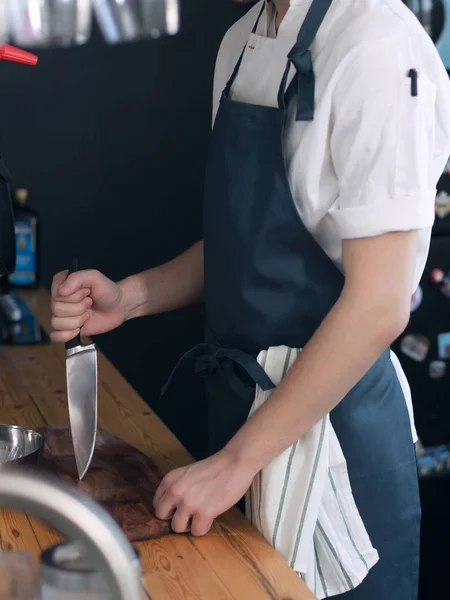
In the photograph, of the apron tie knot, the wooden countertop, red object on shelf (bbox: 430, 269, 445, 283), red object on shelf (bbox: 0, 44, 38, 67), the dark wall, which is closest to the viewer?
the wooden countertop

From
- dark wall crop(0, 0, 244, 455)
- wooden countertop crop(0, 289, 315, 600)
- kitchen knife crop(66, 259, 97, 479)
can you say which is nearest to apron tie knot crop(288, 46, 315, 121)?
kitchen knife crop(66, 259, 97, 479)

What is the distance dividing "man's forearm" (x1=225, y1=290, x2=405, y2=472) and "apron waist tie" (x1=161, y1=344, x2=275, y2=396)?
4.3 inches

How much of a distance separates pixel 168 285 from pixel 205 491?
52 centimetres

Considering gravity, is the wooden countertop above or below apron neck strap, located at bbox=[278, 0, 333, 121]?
below

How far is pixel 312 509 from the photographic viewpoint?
123cm

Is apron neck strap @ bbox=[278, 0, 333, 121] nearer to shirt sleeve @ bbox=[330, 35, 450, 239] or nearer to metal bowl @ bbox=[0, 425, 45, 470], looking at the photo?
shirt sleeve @ bbox=[330, 35, 450, 239]

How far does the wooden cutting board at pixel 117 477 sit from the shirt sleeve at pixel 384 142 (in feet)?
1.53

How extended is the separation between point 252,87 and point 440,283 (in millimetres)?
1296

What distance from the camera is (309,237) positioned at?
1259mm

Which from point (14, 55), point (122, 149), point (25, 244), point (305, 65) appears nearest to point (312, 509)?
point (305, 65)

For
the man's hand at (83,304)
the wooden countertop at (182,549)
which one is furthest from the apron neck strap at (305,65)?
the wooden countertop at (182,549)

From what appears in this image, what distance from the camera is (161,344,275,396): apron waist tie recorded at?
1.30m

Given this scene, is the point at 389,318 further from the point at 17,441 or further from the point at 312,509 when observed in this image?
the point at 17,441

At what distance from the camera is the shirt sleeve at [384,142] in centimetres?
112
